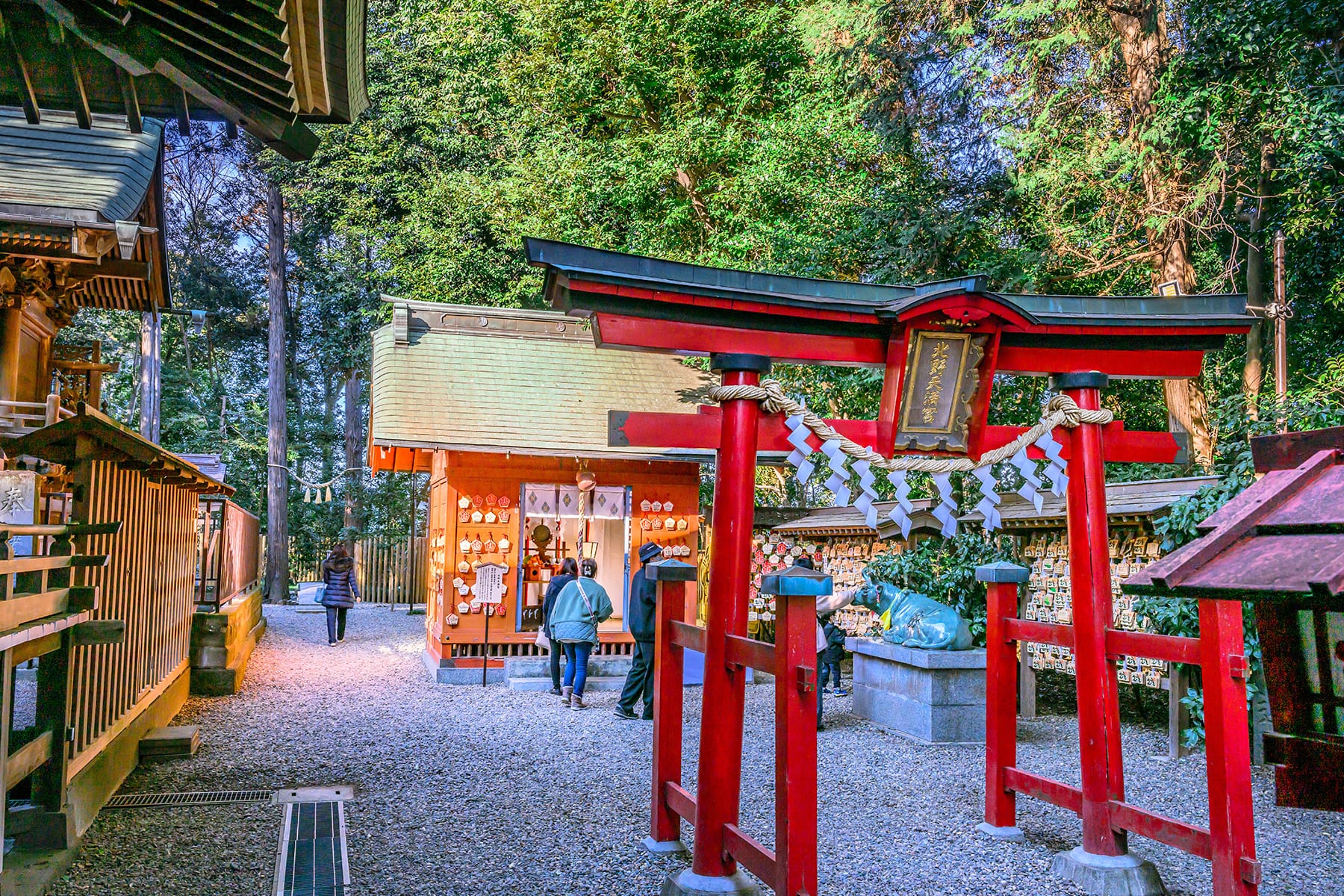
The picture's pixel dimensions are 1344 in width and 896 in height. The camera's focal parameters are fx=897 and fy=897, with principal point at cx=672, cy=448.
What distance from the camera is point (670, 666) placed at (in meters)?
5.27

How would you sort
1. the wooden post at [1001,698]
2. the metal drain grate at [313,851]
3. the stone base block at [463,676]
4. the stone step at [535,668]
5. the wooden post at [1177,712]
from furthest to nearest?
the stone base block at [463,676], the stone step at [535,668], the wooden post at [1177,712], the wooden post at [1001,698], the metal drain grate at [313,851]

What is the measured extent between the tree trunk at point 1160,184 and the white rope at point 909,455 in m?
6.84

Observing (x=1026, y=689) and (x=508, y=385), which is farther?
(x=508, y=385)

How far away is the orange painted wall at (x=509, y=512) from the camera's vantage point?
11938mm

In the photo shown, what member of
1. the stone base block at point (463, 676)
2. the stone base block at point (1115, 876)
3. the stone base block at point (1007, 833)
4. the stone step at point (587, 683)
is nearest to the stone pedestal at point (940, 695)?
the stone base block at point (1007, 833)

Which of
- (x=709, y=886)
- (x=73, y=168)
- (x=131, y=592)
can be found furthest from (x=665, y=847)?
(x=73, y=168)

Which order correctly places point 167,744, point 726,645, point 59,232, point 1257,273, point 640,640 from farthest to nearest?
point 1257,273 → point 640,640 → point 167,744 → point 59,232 → point 726,645

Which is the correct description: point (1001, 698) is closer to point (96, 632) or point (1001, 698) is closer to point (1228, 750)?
point (1228, 750)

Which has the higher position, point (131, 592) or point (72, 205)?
point (72, 205)

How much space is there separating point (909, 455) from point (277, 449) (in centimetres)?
2050

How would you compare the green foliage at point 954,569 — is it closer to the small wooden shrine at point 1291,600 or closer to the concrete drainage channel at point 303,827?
the concrete drainage channel at point 303,827

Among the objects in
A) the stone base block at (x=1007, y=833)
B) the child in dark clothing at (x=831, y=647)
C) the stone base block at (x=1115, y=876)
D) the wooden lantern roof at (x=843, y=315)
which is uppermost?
the wooden lantern roof at (x=843, y=315)

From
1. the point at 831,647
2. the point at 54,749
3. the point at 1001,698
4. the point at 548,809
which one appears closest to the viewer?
the point at 54,749

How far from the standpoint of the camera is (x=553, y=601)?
34.7 ft
